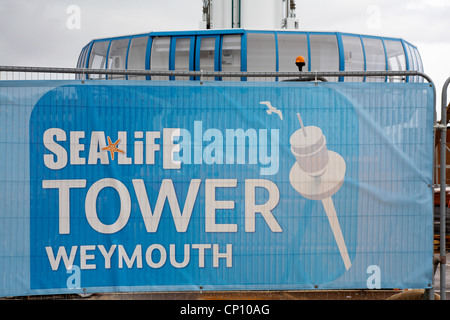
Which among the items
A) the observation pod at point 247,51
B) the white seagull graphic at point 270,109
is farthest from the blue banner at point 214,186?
the observation pod at point 247,51

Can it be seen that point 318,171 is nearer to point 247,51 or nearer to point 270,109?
point 270,109

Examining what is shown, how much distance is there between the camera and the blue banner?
5.45m

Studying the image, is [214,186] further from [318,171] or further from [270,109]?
[318,171]

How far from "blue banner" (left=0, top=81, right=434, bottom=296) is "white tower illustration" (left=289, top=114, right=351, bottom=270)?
16 millimetres

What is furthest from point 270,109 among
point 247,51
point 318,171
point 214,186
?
point 247,51

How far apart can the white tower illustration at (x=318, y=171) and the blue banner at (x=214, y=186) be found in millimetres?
16

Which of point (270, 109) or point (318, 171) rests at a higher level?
point (270, 109)

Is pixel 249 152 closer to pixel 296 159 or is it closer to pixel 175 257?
pixel 296 159

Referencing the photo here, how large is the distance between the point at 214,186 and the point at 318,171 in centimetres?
116

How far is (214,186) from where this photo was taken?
18.1 feet

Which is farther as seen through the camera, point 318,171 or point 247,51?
point 247,51

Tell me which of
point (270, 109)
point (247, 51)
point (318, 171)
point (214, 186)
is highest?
point (247, 51)
